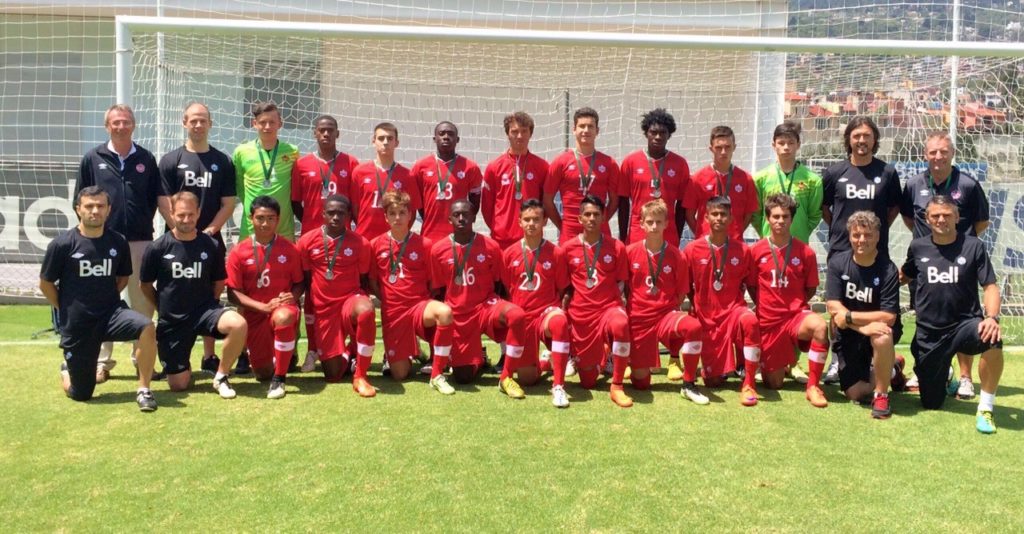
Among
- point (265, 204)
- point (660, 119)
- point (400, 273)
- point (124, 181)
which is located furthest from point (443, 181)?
point (124, 181)

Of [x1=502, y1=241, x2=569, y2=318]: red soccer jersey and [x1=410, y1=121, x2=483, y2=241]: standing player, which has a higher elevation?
[x1=410, y1=121, x2=483, y2=241]: standing player

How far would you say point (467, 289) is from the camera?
5000 mm

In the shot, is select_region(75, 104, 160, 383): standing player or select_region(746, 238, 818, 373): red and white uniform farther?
select_region(75, 104, 160, 383): standing player

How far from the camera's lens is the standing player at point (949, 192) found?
501 centimetres

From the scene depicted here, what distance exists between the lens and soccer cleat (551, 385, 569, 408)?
4434mm

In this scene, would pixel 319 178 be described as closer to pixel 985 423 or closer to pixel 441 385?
pixel 441 385

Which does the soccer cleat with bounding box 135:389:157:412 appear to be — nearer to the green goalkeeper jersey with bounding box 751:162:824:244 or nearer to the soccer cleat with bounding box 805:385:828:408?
the soccer cleat with bounding box 805:385:828:408

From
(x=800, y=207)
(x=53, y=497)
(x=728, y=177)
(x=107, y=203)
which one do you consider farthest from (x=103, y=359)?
(x=800, y=207)

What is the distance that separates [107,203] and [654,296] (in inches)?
134

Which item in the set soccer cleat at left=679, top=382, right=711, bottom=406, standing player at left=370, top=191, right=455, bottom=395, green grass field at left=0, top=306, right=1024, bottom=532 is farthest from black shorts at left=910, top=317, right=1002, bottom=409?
standing player at left=370, top=191, right=455, bottom=395

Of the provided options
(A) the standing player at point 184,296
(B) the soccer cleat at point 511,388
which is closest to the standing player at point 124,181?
(A) the standing player at point 184,296

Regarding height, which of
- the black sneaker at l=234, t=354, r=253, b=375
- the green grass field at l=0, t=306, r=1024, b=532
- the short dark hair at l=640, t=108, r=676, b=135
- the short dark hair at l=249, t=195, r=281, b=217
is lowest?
the green grass field at l=0, t=306, r=1024, b=532

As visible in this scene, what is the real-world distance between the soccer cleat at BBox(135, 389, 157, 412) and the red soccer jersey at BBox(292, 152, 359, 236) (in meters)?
1.55

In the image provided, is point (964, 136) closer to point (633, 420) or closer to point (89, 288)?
point (633, 420)
